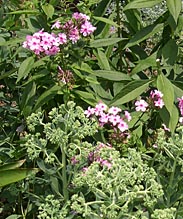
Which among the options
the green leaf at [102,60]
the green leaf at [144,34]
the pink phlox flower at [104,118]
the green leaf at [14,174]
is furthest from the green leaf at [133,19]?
the green leaf at [14,174]

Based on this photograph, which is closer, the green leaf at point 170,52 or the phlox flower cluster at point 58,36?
the phlox flower cluster at point 58,36

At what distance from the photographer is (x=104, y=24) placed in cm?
275

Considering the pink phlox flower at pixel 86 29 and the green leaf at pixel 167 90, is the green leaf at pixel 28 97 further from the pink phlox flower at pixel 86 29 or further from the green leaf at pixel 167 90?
the green leaf at pixel 167 90

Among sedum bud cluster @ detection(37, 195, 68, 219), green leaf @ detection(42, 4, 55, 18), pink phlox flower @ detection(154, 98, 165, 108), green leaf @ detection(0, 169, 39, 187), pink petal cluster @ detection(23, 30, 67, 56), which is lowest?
sedum bud cluster @ detection(37, 195, 68, 219)

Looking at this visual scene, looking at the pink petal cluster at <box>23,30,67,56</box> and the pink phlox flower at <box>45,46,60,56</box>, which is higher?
the pink petal cluster at <box>23,30,67,56</box>

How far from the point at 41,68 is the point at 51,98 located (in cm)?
18

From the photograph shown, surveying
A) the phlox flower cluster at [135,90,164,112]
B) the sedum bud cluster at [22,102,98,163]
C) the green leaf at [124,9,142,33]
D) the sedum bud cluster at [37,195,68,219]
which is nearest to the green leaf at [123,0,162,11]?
the green leaf at [124,9,142,33]

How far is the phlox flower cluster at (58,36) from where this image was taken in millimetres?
2338

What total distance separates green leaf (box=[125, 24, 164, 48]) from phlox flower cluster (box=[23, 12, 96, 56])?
23 cm

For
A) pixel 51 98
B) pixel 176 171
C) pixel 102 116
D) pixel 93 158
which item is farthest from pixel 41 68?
pixel 176 171

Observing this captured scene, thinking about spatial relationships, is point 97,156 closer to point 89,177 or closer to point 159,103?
point 89,177

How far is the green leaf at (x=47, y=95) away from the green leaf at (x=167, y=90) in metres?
0.38

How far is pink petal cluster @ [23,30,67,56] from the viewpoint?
7.64 ft

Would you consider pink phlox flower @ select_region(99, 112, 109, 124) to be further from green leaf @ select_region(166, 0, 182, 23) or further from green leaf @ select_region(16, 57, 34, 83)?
green leaf @ select_region(166, 0, 182, 23)
